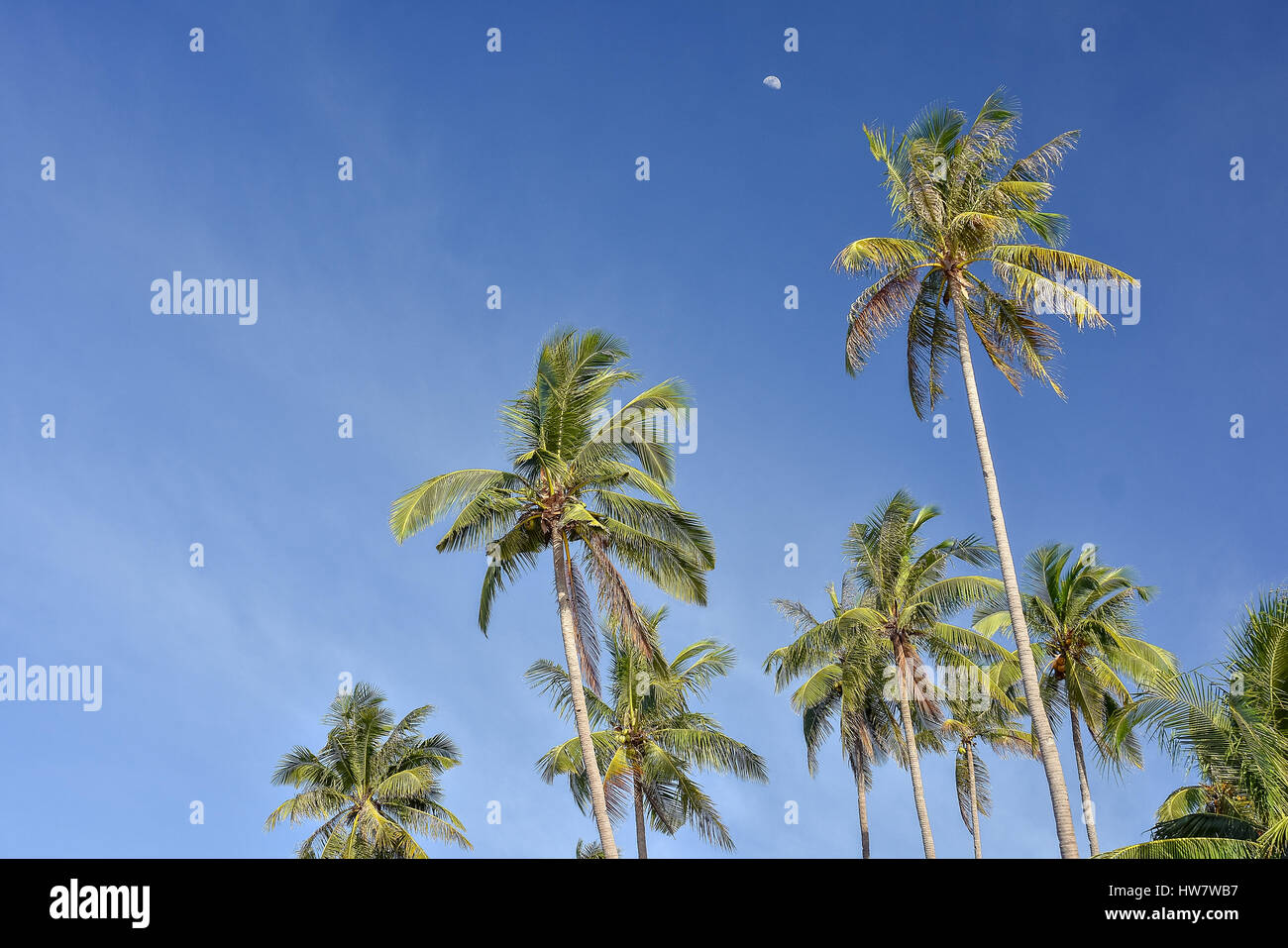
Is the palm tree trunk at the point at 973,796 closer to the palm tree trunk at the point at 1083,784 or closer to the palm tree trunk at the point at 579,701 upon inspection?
the palm tree trunk at the point at 1083,784

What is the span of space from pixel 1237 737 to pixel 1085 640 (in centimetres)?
1579

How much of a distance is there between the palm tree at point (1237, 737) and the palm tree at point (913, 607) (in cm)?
1209

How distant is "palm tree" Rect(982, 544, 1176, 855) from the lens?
1053 inches

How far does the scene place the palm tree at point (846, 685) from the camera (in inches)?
1038

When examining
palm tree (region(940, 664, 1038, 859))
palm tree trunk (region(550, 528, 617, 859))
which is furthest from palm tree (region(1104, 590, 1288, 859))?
palm tree (region(940, 664, 1038, 859))

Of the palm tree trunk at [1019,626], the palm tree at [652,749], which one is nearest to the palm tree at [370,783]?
the palm tree at [652,749]

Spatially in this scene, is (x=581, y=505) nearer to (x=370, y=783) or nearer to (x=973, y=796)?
(x=370, y=783)

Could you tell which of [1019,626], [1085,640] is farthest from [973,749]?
[1019,626]

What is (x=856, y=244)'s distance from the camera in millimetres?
19078

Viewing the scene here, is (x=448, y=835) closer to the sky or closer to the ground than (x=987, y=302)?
closer to the ground
